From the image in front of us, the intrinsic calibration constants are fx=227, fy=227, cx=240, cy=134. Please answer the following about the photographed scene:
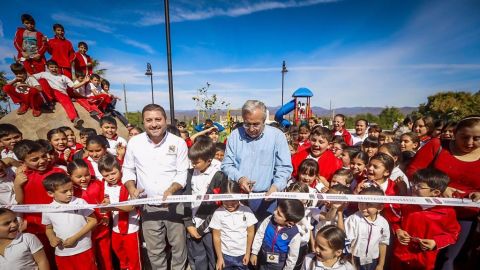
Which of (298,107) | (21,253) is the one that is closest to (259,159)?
(21,253)

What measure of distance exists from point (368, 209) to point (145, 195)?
2.72 metres

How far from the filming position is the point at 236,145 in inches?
117

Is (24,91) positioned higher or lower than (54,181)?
higher

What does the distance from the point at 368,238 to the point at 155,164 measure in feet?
8.81

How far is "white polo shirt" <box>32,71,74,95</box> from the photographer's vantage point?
20.2ft

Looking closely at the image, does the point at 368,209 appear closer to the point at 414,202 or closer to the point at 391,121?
the point at 414,202

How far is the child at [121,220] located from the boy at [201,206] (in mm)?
704

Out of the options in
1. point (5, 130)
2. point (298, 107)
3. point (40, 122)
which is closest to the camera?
point (5, 130)

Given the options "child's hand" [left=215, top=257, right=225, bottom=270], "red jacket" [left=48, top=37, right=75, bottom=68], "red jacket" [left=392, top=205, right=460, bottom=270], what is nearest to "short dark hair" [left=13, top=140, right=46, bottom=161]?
"child's hand" [left=215, top=257, right=225, bottom=270]

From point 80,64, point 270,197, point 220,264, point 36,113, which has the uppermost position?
point 80,64

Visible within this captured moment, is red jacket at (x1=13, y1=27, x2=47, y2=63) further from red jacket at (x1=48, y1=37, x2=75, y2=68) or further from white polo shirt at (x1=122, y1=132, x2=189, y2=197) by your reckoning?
white polo shirt at (x1=122, y1=132, x2=189, y2=197)

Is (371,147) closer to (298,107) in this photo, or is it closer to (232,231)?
(232,231)

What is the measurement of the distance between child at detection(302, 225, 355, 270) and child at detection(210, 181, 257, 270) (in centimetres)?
78

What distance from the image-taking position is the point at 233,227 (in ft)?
8.93
